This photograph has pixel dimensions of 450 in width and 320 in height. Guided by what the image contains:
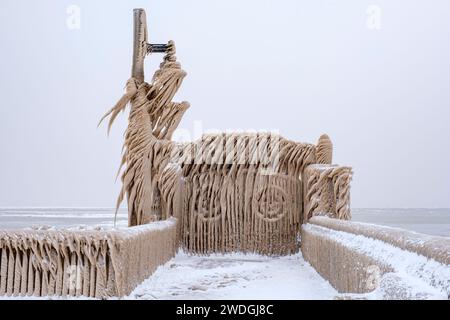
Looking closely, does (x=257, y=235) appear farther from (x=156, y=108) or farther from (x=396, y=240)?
(x=396, y=240)

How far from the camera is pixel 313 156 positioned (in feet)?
35.9

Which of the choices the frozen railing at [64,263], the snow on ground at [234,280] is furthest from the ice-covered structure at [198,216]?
the snow on ground at [234,280]

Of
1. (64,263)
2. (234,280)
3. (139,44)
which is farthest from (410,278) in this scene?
(139,44)

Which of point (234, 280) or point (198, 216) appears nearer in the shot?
point (234, 280)

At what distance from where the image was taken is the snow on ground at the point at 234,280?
6.11 meters

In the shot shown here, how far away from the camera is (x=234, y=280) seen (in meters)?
7.44

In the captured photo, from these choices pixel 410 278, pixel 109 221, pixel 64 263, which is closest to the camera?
pixel 410 278

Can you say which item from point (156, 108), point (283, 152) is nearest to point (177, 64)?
point (156, 108)

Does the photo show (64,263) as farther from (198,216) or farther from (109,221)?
(109,221)

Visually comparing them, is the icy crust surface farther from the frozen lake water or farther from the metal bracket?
the frozen lake water

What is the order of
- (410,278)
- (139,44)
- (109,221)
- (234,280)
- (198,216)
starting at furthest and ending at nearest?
(109,221) < (198,216) < (139,44) < (234,280) < (410,278)

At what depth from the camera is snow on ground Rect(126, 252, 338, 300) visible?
611 centimetres

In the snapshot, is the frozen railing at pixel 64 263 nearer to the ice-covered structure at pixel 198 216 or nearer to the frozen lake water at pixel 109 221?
the ice-covered structure at pixel 198 216
